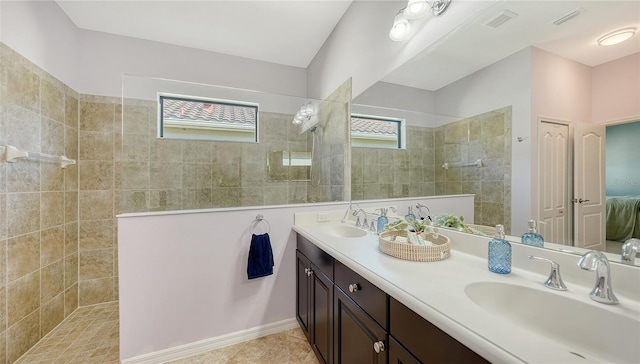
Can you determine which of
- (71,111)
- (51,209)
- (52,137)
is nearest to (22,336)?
(51,209)

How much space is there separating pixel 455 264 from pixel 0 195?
2785 mm

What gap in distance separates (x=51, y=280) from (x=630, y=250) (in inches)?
140

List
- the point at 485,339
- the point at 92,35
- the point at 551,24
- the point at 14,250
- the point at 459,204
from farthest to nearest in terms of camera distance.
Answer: the point at 92,35, the point at 14,250, the point at 459,204, the point at 551,24, the point at 485,339

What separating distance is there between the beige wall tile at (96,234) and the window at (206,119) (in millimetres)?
1348

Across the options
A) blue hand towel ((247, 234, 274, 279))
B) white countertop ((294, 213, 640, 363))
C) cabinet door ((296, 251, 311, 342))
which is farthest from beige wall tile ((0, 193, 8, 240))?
white countertop ((294, 213, 640, 363))

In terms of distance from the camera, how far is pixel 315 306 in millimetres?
1602

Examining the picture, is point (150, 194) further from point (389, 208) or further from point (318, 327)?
point (389, 208)

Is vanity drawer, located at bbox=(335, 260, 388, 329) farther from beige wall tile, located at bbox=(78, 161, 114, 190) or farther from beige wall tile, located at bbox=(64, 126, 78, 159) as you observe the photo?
beige wall tile, located at bbox=(64, 126, 78, 159)

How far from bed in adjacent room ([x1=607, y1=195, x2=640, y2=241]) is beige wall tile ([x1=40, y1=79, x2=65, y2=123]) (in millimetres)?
3504

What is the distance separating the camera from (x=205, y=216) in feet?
5.92

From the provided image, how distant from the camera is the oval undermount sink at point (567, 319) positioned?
23.6 inches

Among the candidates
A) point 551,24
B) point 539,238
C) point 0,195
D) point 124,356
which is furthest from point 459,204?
point 0,195

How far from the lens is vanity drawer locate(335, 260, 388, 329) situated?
916mm

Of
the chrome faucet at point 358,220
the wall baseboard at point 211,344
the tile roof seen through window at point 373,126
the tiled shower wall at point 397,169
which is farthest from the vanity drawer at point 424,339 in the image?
the wall baseboard at point 211,344
